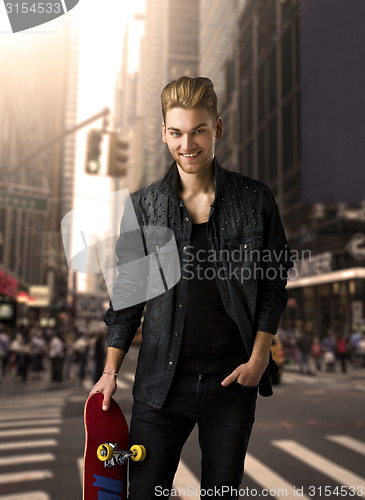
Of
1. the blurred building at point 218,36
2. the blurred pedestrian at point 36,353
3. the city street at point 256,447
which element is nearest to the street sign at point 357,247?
the city street at point 256,447

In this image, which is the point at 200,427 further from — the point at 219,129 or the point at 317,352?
the point at 317,352

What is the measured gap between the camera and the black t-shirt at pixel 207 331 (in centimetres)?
213

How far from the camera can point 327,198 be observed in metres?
2.61

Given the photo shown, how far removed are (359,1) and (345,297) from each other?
86.2ft

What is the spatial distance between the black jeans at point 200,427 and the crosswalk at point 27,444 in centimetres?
352

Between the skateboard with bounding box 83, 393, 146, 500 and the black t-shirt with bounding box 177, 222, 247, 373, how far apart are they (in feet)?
1.13

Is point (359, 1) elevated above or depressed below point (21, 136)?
below

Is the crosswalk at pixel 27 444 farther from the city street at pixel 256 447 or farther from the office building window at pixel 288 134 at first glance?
the office building window at pixel 288 134

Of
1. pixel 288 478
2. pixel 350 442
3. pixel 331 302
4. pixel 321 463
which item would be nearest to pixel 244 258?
pixel 288 478

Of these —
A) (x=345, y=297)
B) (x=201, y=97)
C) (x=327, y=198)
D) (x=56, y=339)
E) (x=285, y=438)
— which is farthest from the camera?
(x=345, y=297)

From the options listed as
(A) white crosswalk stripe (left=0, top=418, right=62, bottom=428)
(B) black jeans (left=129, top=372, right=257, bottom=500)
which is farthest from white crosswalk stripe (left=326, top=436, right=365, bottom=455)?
(B) black jeans (left=129, top=372, right=257, bottom=500)

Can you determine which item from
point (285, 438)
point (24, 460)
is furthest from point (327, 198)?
point (285, 438)

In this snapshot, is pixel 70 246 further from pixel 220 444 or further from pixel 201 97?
pixel 220 444

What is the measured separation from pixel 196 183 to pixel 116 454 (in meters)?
1.15
